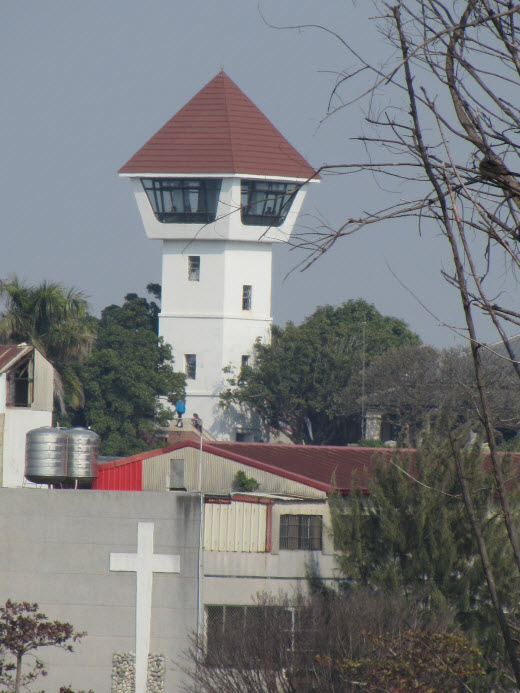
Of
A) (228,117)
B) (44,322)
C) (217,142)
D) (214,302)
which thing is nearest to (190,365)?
(214,302)

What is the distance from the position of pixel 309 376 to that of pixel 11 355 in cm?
4906

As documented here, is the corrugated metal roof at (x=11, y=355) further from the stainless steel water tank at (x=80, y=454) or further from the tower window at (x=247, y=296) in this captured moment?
the tower window at (x=247, y=296)

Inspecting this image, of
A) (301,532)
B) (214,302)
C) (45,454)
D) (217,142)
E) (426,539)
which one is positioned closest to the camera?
(45,454)

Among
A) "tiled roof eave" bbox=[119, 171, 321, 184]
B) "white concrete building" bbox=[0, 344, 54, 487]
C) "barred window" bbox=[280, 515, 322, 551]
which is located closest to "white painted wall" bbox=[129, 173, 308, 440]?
"tiled roof eave" bbox=[119, 171, 321, 184]

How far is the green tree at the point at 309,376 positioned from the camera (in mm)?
80250

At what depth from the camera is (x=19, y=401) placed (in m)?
32.4

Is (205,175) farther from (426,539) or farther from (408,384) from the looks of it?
(426,539)

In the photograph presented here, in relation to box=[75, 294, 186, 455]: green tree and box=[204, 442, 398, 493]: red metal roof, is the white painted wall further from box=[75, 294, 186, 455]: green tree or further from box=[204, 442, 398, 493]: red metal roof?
box=[204, 442, 398, 493]: red metal roof

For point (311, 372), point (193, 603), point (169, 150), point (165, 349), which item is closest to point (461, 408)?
point (311, 372)

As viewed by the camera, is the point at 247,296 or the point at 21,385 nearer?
the point at 21,385

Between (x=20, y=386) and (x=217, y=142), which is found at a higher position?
(x=217, y=142)

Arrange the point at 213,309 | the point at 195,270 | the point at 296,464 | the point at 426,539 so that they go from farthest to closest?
the point at 195,270, the point at 213,309, the point at 296,464, the point at 426,539

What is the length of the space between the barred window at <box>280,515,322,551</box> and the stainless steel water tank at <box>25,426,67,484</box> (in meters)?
4.61

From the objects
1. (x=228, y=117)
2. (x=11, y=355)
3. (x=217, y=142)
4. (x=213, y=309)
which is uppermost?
(x=228, y=117)
